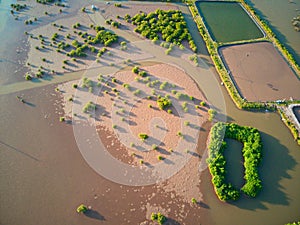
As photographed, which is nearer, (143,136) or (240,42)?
(143,136)

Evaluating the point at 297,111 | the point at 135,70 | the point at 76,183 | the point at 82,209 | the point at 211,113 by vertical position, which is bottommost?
the point at 82,209

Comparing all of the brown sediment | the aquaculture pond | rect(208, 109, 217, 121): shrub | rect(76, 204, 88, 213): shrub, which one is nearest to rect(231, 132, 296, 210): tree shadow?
rect(208, 109, 217, 121): shrub

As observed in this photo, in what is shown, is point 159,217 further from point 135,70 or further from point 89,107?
point 135,70

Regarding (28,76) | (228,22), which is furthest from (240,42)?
(28,76)

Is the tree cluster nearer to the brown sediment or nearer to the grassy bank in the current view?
the grassy bank

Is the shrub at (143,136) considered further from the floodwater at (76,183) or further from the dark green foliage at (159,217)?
the dark green foliage at (159,217)

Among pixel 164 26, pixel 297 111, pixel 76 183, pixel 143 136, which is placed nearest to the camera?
pixel 76 183
